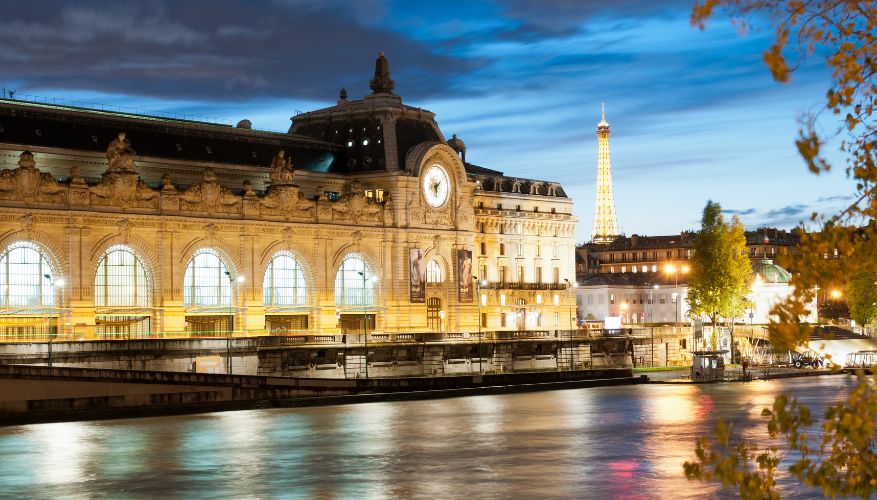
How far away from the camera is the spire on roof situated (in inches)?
5266

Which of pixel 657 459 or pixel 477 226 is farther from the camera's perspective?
pixel 477 226

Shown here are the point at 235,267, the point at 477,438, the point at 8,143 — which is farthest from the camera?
the point at 235,267

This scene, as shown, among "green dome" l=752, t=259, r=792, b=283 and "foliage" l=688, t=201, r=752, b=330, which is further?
"green dome" l=752, t=259, r=792, b=283

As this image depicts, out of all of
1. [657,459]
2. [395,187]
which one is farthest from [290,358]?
[657,459]

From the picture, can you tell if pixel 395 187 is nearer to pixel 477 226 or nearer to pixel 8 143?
pixel 477 226

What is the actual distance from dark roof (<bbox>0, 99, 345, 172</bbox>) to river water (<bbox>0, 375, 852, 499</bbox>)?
43.7m

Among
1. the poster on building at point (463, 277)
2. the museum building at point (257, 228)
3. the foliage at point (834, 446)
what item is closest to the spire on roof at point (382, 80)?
the museum building at point (257, 228)

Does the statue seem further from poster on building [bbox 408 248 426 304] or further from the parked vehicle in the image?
the parked vehicle

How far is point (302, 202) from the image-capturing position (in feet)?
383

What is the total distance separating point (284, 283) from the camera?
4532 inches

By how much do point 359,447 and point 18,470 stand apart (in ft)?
43.4

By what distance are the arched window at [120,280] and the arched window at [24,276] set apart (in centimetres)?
410

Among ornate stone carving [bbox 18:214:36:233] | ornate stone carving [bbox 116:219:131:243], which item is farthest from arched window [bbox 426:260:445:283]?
ornate stone carving [bbox 18:214:36:233]

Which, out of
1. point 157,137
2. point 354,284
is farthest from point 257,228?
point 354,284
